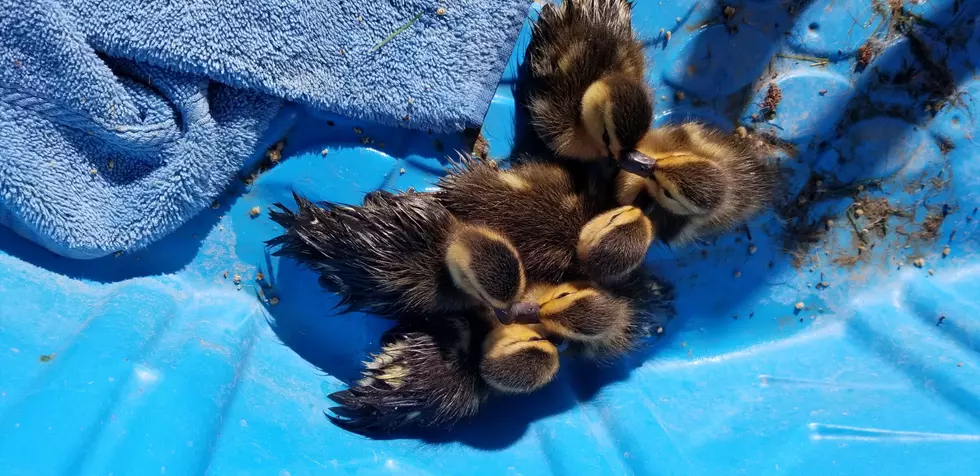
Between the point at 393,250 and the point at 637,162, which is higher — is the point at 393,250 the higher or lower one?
the lower one

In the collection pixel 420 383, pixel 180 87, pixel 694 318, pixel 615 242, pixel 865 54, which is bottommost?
pixel 420 383

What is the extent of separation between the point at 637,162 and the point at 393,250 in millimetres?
649

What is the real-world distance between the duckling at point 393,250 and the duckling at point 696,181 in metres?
0.39

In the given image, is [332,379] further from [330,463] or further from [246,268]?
[246,268]

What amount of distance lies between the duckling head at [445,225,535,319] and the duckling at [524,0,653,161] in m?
0.37

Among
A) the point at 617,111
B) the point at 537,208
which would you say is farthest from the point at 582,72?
the point at 537,208

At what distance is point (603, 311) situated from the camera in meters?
1.53

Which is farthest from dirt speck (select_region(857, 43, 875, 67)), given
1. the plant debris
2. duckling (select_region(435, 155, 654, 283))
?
duckling (select_region(435, 155, 654, 283))

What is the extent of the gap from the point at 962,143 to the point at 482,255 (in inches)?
71.5

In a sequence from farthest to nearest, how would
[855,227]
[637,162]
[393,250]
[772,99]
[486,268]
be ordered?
[855,227] → [772,99] → [393,250] → [637,162] → [486,268]

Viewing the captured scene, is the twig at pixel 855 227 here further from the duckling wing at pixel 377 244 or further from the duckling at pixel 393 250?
the duckling wing at pixel 377 244

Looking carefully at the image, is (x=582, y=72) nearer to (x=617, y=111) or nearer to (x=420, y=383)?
(x=617, y=111)

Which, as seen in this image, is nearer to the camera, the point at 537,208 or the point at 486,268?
the point at 486,268

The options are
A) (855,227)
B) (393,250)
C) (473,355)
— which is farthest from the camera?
(855,227)
